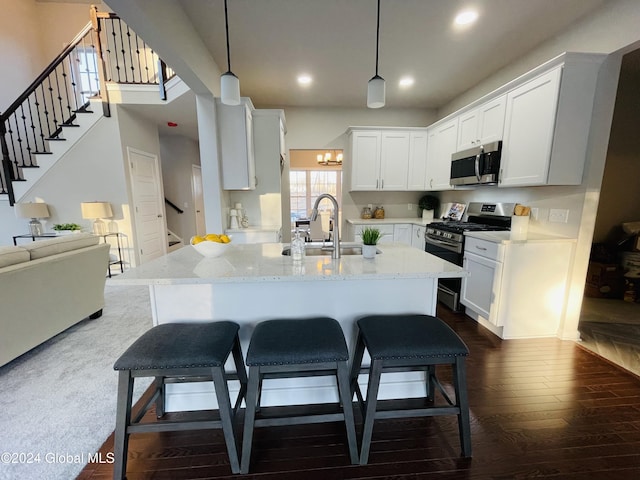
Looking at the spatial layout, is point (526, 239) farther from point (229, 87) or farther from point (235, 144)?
point (235, 144)

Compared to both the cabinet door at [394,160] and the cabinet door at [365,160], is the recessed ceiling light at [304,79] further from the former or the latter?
the cabinet door at [394,160]

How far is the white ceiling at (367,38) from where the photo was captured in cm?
221

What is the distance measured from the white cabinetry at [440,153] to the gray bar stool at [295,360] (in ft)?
10.9

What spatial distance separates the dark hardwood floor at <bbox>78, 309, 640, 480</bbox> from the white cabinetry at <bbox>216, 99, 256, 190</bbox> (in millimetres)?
2600

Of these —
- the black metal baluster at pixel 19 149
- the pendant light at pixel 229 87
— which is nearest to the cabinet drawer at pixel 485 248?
the pendant light at pixel 229 87

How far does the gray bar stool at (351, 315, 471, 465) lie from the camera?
124 centimetres

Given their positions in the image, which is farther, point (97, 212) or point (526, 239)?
point (97, 212)

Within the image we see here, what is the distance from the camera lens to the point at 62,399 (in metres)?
1.76

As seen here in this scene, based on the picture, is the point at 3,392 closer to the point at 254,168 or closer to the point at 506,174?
the point at 254,168

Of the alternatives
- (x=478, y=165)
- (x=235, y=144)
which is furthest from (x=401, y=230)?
(x=235, y=144)

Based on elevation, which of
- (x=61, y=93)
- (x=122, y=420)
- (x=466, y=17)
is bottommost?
(x=122, y=420)

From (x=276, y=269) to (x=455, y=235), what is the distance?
2332 mm

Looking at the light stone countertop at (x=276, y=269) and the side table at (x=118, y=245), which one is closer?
the light stone countertop at (x=276, y=269)

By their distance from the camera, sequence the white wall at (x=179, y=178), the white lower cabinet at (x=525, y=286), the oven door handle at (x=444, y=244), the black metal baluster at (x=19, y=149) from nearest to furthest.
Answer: the white lower cabinet at (x=525, y=286) < the oven door handle at (x=444, y=244) < the black metal baluster at (x=19, y=149) < the white wall at (x=179, y=178)
